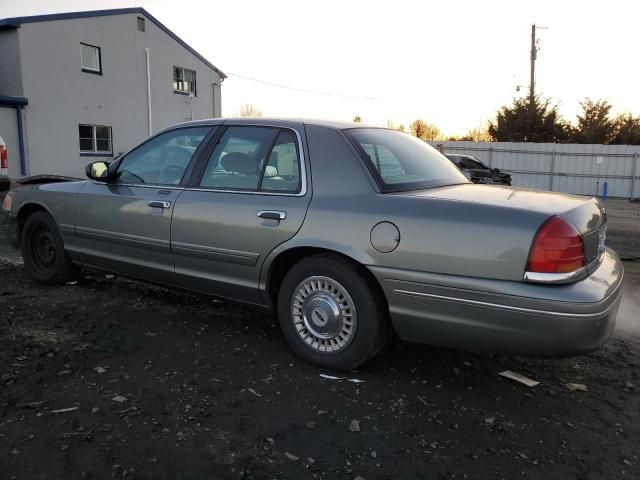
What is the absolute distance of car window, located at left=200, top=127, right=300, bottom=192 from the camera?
3.77 meters

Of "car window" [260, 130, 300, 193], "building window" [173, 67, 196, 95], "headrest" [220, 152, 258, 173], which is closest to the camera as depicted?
"car window" [260, 130, 300, 193]

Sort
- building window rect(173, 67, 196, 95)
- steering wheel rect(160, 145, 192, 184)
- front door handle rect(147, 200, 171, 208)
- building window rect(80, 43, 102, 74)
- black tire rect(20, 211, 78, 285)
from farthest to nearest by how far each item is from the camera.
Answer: building window rect(173, 67, 196, 95), building window rect(80, 43, 102, 74), black tire rect(20, 211, 78, 285), steering wheel rect(160, 145, 192, 184), front door handle rect(147, 200, 171, 208)

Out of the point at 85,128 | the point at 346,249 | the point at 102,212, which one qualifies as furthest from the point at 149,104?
the point at 346,249

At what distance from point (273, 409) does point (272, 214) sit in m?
1.22

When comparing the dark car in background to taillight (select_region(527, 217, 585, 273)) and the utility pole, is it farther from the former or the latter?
taillight (select_region(527, 217, 585, 273))

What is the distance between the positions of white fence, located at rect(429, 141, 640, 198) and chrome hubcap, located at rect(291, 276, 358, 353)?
20677 millimetres

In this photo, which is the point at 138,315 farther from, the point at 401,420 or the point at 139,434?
the point at 401,420

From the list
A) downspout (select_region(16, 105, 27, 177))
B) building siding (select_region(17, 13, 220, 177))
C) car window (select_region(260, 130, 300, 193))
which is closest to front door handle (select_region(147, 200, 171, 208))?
car window (select_region(260, 130, 300, 193))

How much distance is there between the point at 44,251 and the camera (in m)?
5.38

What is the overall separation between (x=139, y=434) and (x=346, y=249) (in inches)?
58.4

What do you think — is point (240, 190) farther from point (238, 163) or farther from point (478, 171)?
point (478, 171)

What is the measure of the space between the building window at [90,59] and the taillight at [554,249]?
21659 mm

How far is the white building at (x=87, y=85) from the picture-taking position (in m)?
18.8

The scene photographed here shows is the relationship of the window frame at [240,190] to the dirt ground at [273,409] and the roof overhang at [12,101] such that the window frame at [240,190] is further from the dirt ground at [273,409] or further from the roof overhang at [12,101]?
the roof overhang at [12,101]
